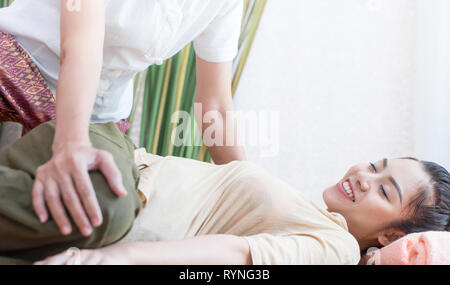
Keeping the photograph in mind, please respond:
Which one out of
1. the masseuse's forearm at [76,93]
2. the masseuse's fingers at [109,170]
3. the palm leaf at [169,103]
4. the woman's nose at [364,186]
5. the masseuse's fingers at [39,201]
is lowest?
the palm leaf at [169,103]

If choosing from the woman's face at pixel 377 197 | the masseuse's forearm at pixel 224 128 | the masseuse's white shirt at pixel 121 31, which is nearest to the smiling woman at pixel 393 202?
the woman's face at pixel 377 197

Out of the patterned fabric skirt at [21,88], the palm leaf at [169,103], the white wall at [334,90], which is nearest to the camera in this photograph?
the patterned fabric skirt at [21,88]

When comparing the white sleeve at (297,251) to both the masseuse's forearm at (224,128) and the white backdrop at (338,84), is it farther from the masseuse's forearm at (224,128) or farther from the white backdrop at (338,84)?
the white backdrop at (338,84)

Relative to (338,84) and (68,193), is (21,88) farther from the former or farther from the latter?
(338,84)

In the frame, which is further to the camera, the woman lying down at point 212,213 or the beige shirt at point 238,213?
the beige shirt at point 238,213

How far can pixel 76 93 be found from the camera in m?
0.74

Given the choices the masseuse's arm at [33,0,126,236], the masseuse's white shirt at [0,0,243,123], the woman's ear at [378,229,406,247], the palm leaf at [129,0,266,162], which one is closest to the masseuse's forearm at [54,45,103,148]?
the masseuse's arm at [33,0,126,236]

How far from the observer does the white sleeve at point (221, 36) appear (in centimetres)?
132

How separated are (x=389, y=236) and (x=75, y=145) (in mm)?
873

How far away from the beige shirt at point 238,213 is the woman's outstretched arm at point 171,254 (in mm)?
53

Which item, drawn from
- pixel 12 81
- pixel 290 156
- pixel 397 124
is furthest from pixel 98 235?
pixel 397 124

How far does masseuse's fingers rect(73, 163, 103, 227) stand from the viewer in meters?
0.62

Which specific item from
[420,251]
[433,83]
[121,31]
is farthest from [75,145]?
[433,83]

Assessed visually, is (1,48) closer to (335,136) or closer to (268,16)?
(268,16)
